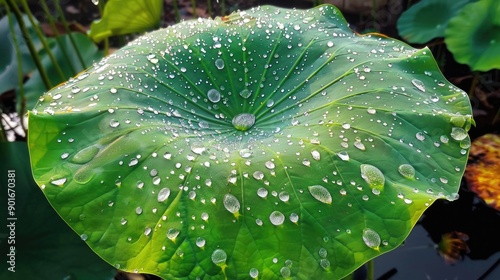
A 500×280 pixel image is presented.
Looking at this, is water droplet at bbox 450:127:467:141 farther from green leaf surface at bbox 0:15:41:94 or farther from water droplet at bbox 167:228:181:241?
green leaf surface at bbox 0:15:41:94

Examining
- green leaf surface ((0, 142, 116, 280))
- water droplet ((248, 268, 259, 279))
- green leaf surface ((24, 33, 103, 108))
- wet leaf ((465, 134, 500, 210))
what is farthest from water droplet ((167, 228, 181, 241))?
green leaf surface ((24, 33, 103, 108))

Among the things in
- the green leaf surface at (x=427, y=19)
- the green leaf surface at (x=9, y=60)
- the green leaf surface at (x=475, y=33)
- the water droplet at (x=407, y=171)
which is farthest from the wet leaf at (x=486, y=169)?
the green leaf surface at (x=9, y=60)

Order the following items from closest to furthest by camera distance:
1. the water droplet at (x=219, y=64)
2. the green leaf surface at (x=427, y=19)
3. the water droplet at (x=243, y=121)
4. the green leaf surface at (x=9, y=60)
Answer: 1. the water droplet at (x=243, y=121)
2. the water droplet at (x=219, y=64)
3. the green leaf surface at (x=9, y=60)
4. the green leaf surface at (x=427, y=19)

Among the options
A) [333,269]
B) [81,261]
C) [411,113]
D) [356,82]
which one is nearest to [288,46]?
[356,82]

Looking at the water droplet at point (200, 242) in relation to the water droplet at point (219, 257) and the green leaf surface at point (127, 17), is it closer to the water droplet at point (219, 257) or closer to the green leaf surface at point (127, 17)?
the water droplet at point (219, 257)

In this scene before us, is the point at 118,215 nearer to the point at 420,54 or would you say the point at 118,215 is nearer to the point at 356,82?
the point at 356,82

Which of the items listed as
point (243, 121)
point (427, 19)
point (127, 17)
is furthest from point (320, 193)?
point (427, 19)

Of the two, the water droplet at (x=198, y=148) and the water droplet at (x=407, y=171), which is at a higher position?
the water droplet at (x=198, y=148)
